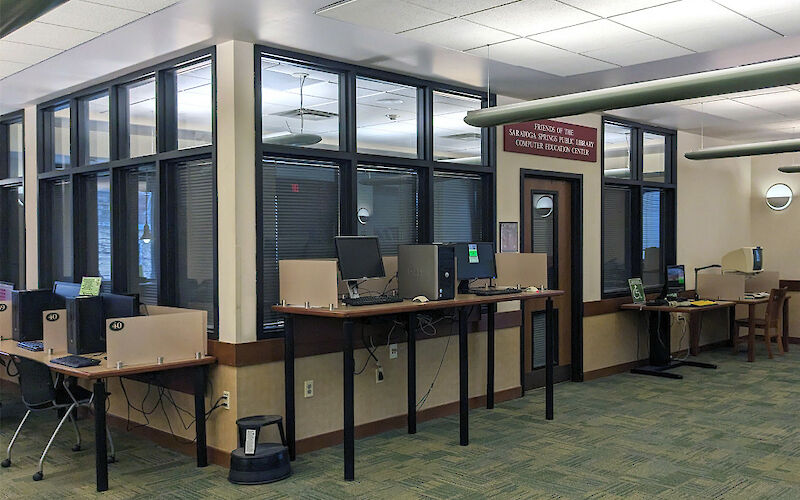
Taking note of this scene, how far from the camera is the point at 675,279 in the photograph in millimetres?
8953

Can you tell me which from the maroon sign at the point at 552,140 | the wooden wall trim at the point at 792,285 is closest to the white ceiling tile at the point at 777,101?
the maroon sign at the point at 552,140

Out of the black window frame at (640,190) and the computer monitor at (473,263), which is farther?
the black window frame at (640,190)

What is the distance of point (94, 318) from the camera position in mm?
5363

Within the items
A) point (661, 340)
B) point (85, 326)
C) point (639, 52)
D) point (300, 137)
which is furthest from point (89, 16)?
point (661, 340)

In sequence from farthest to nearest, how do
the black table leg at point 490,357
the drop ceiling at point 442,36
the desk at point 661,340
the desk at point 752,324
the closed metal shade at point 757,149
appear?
1. the desk at point 752,324
2. the desk at point 661,340
3. the closed metal shade at point 757,149
4. the black table leg at point 490,357
5. the drop ceiling at point 442,36

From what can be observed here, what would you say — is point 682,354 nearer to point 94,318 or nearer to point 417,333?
point 417,333

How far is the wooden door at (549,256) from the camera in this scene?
7469mm

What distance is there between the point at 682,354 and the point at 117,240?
6.93 metres

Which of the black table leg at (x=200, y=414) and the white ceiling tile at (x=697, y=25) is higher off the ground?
the white ceiling tile at (x=697, y=25)

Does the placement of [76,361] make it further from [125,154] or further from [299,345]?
[125,154]

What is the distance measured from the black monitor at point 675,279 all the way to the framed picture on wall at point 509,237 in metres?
2.68

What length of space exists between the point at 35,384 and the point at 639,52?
15.6 ft

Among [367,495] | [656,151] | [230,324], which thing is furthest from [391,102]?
[656,151]

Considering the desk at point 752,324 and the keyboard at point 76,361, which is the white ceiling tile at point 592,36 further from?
the desk at point 752,324
